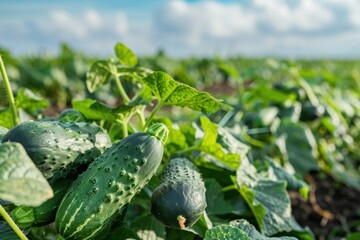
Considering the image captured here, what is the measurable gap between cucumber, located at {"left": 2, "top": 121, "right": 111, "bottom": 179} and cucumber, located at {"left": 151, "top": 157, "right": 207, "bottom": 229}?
28cm

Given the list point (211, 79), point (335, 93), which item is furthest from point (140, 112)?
point (211, 79)

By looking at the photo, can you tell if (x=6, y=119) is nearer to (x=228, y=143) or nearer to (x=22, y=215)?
(x=22, y=215)

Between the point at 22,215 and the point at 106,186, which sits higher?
the point at 106,186

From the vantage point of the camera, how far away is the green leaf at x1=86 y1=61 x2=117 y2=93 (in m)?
2.25

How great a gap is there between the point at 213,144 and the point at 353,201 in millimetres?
3081

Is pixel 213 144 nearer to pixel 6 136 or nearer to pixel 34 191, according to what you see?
pixel 6 136

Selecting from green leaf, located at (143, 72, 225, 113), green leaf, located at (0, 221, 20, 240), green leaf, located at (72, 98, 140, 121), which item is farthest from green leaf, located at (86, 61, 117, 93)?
green leaf, located at (0, 221, 20, 240)

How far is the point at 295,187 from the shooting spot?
285 centimetres

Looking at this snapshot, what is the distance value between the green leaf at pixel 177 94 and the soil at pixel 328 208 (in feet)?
7.42

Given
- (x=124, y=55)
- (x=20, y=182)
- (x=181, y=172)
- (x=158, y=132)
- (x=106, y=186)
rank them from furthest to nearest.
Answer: (x=124, y=55), (x=181, y=172), (x=158, y=132), (x=106, y=186), (x=20, y=182)

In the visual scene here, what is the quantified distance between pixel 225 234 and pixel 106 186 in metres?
0.43

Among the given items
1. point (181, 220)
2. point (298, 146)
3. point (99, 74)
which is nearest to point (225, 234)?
point (181, 220)

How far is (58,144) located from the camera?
1.60m

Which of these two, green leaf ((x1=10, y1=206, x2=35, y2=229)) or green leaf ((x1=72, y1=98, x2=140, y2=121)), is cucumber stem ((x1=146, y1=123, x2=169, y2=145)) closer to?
green leaf ((x1=72, y1=98, x2=140, y2=121))
